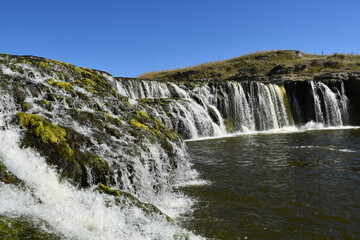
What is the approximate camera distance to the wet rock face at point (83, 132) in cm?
689

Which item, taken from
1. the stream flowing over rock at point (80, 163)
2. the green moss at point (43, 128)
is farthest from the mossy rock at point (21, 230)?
the green moss at point (43, 128)

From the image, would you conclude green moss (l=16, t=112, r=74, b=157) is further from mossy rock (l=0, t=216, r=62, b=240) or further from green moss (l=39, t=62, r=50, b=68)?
green moss (l=39, t=62, r=50, b=68)

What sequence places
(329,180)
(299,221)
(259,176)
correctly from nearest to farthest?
(299,221) < (329,180) < (259,176)

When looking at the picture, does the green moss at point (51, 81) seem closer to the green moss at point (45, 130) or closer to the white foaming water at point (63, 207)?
the green moss at point (45, 130)

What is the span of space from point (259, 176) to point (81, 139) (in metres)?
6.70

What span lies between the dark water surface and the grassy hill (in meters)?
A: 43.6

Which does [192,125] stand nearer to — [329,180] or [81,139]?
[329,180]

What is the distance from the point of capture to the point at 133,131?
10.1 metres

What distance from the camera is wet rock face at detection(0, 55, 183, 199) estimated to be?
6887 mm

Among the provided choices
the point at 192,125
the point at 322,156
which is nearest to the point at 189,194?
the point at 322,156

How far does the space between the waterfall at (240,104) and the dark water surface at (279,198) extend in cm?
1083

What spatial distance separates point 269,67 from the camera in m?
64.3

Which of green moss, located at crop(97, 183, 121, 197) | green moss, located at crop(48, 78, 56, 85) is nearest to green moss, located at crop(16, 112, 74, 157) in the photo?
green moss, located at crop(97, 183, 121, 197)

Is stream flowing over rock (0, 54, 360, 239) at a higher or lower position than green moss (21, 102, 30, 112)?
lower
